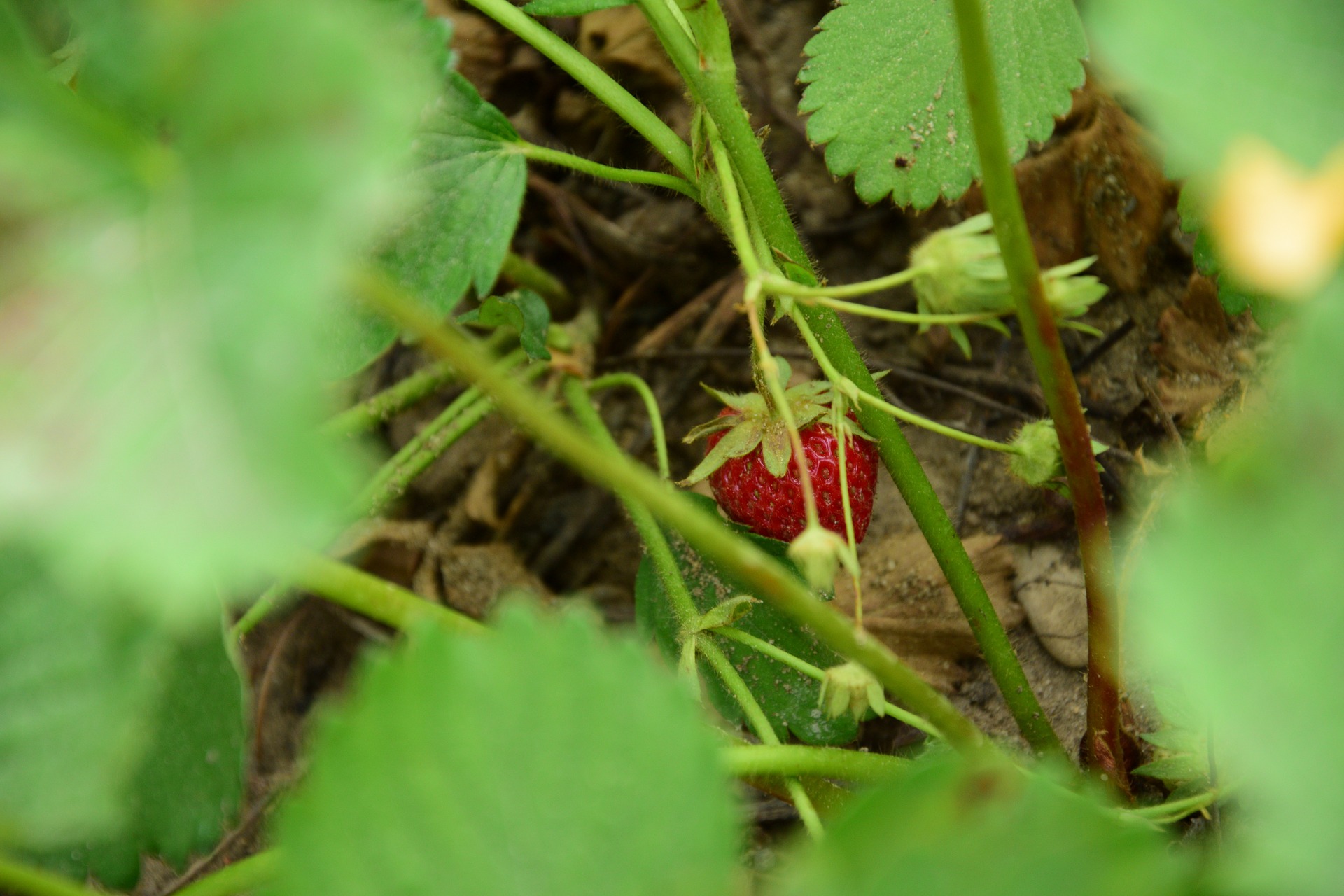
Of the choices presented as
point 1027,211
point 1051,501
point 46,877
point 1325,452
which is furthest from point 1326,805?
point 1027,211

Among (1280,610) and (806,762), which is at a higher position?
(1280,610)

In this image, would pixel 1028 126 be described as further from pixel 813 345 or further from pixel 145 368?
pixel 145 368

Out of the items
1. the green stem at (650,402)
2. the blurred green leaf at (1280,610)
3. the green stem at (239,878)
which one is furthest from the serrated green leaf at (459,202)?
the blurred green leaf at (1280,610)

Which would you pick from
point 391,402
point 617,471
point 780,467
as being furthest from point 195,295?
point 391,402

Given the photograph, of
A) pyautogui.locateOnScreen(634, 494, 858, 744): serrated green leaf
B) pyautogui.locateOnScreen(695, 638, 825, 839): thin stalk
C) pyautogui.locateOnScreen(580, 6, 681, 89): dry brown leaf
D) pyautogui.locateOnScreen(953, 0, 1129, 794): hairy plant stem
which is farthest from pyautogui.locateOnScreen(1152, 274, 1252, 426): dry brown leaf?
pyautogui.locateOnScreen(580, 6, 681, 89): dry brown leaf

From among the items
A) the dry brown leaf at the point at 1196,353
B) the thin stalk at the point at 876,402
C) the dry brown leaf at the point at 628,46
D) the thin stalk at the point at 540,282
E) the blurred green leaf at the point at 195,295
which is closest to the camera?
the blurred green leaf at the point at 195,295

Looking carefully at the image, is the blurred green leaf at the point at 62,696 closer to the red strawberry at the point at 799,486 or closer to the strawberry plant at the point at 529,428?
the strawberry plant at the point at 529,428

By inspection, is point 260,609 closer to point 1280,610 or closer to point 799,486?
point 799,486
